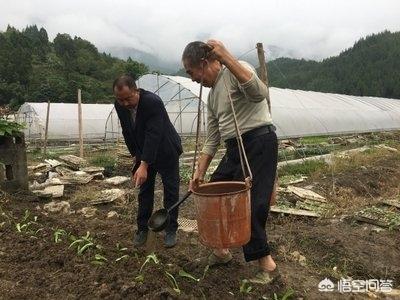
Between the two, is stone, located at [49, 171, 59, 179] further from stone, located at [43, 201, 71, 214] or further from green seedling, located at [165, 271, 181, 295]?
green seedling, located at [165, 271, 181, 295]

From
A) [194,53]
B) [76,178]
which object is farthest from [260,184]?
[76,178]

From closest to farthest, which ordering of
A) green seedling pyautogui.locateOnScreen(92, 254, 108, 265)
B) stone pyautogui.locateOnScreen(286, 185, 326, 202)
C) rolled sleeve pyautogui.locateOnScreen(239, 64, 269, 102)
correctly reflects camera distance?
1. rolled sleeve pyautogui.locateOnScreen(239, 64, 269, 102)
2. green seedling pyautogui.locateOnScreen(92, 254, 108, 265)
3. stone pyautogui.locateOnScreen(286, 185, 326, 202)

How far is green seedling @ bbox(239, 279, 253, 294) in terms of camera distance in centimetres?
300

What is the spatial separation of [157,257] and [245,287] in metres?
0.80

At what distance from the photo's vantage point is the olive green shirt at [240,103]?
2891mm

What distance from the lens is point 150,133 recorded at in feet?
12.3

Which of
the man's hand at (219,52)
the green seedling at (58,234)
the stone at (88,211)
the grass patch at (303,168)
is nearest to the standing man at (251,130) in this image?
the man's hand at (219,52)

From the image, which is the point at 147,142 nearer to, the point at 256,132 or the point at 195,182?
the point at 195,182

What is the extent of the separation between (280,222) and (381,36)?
76.0m

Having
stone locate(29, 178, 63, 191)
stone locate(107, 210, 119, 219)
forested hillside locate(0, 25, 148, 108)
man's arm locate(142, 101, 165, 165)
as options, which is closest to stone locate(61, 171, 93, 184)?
stone locate(29, 178, 63, 191)

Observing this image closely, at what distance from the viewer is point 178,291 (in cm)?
282

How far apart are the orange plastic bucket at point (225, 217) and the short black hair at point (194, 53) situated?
0.90m

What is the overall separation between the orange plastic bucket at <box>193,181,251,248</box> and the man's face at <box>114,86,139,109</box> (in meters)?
→ 1.22

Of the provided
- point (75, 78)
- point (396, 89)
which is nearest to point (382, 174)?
point (75, 78)
